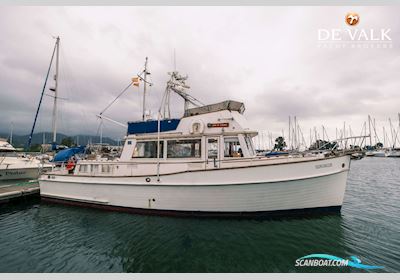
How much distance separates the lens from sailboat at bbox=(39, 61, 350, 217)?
613 centimetres

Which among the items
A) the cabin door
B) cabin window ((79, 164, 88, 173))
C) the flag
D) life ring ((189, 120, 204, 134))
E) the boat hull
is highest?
the flag

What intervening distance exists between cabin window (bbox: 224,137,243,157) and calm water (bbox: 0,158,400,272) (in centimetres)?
236

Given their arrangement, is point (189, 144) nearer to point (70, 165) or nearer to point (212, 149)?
point (212, 149)

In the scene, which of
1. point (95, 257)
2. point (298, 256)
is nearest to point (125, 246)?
point (95, 257)

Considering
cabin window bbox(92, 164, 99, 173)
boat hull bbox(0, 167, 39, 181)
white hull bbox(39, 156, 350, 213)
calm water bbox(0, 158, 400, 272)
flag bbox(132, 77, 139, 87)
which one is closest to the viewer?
calm water bbox(0, 158, 400, 272)

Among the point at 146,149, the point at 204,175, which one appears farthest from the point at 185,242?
the point at 146,149

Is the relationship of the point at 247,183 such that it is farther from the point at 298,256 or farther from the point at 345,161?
the point at 345,161

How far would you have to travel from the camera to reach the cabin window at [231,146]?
7.07 m

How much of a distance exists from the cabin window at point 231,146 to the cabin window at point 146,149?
101 inches

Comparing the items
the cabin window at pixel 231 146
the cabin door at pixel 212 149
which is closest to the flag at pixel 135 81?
the cabin door at pixel 212 149

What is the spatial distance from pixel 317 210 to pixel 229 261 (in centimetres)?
396

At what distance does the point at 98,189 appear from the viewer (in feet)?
24.9

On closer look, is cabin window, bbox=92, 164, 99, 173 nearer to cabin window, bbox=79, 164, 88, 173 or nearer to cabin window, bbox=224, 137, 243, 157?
cabin window, bbox=79, 164, 88, 173

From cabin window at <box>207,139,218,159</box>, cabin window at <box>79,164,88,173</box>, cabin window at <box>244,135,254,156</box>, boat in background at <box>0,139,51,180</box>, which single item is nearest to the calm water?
cabin window at <box>79,164,88,173</box>
